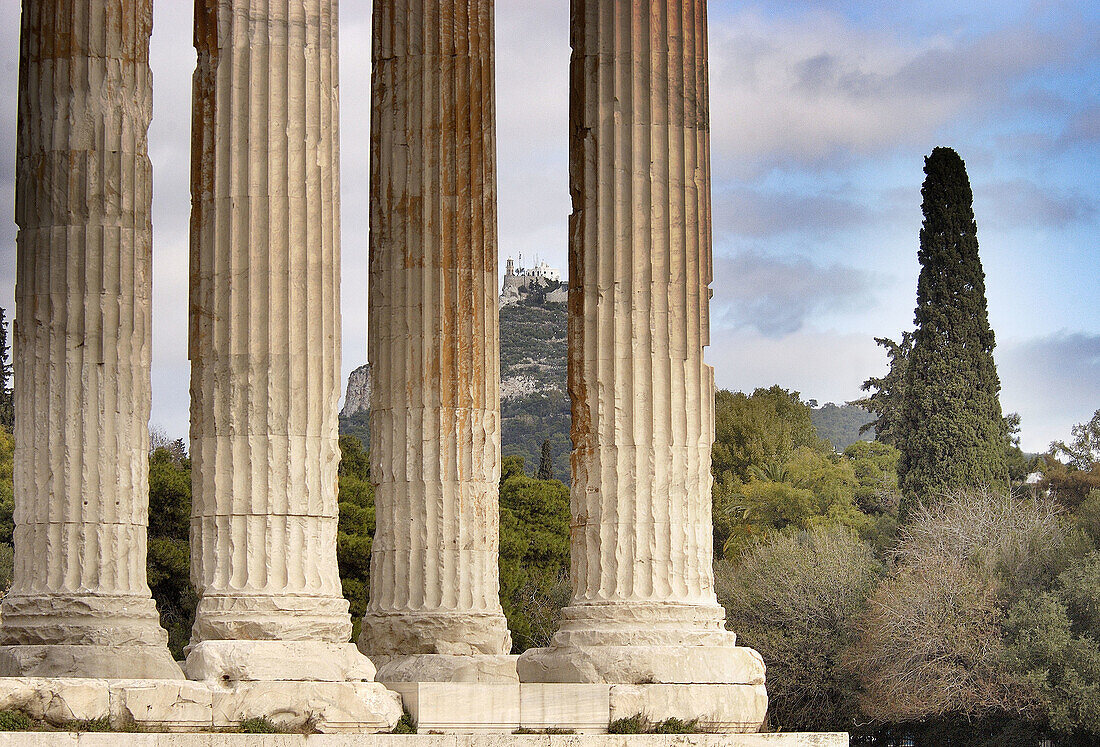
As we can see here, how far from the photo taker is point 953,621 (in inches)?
3086

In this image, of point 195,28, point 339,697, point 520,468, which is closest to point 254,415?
point 339,697

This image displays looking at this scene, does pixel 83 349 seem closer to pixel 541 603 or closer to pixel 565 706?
pixel 565 706

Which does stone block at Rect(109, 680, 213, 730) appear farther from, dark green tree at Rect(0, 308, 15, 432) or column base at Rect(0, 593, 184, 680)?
dark green tree at Rect(0, 308, 15, 432)

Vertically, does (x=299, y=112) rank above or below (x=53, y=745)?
above

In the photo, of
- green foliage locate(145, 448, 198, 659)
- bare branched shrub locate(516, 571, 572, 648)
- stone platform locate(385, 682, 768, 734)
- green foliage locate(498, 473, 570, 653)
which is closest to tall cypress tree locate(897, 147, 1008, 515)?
green foliage locate(498, 473, 570, 653)

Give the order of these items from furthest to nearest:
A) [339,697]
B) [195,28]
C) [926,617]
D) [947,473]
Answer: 1. [947,473]
2. [926,617]
3. [195,28]
4. [339,697]

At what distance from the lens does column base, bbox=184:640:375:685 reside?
25.2 m

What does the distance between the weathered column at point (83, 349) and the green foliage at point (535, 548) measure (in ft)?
151

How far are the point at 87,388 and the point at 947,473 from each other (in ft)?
213

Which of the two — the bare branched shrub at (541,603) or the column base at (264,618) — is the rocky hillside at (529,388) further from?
the column base at (264,618)

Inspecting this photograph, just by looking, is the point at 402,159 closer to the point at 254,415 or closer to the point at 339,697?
the point at 254,415

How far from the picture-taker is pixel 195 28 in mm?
28438

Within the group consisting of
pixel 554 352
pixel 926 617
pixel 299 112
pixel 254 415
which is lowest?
pixel 926 617

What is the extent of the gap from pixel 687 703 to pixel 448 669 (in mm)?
5264
